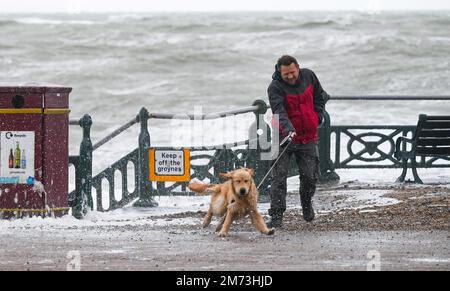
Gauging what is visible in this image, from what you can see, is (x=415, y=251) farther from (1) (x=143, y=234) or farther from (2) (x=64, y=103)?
(2) (x=64, y=103)

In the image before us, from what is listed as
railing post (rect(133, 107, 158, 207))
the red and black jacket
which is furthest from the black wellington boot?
railing post (rect(133, 107, 158, 207))

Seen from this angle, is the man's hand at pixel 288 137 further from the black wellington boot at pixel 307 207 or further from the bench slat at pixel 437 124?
the bench slat at pixel 437 124

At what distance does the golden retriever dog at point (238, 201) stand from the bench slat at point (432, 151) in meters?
5.59

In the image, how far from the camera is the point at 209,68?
4919 cm

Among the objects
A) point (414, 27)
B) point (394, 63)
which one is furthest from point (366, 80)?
point (414, 27)

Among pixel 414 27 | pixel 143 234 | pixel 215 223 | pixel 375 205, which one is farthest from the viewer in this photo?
pixel 414 27

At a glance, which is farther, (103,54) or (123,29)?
(123,29)

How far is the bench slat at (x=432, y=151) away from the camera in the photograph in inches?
619

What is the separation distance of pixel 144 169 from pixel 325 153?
3.37m

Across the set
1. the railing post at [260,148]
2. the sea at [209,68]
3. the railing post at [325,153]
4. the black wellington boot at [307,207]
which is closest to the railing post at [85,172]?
the railing post at [260,148]

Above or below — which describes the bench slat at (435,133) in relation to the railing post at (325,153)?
above

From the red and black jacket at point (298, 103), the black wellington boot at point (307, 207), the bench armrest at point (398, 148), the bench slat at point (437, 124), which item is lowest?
the black wellington boot at point (307, 207)

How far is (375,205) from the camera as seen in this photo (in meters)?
13.0

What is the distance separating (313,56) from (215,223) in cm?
4257
